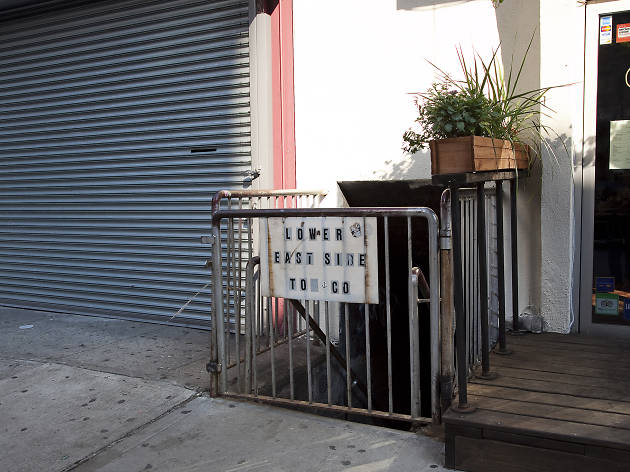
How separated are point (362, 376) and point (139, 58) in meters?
3.99

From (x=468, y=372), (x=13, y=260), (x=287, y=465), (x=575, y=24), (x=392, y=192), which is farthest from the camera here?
(x=13, y=260)

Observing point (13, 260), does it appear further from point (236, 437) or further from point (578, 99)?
point (578, 99)

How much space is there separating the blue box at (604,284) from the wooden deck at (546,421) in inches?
31.6

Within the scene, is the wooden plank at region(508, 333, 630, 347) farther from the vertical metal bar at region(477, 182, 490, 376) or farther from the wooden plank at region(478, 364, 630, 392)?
the vertical metal bar at region(477, 182, 490, 376)

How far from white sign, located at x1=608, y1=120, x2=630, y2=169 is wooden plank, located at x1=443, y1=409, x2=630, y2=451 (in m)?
2.38

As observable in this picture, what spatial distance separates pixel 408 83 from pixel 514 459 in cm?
325

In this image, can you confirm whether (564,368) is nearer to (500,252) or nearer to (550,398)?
(550,398)

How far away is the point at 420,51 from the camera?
17.0 ft

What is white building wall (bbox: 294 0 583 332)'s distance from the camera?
15.6ft

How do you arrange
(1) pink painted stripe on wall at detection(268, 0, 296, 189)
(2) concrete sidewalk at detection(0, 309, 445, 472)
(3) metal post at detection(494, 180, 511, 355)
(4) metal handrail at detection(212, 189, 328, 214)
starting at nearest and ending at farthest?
(2) concrete sidewalk at detection(0, 309, 445, 472), (3) metal post at detection(494, 180, 511, 355), (4) metal handrail at detection(212, 189, 328, 214), (1) pink painted stripe on wall at detection(268, 0, 296, 189)

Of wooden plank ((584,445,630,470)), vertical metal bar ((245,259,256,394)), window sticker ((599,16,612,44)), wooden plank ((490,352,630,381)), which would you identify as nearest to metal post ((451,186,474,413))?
wooden plank ((584,445,630,470))

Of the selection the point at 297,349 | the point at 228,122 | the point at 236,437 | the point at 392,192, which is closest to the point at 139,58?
the point at 228,122

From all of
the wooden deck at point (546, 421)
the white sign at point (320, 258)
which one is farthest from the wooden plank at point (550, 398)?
the white sign at point (320, 258)

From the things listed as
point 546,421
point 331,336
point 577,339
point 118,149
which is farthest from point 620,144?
point 118,149
